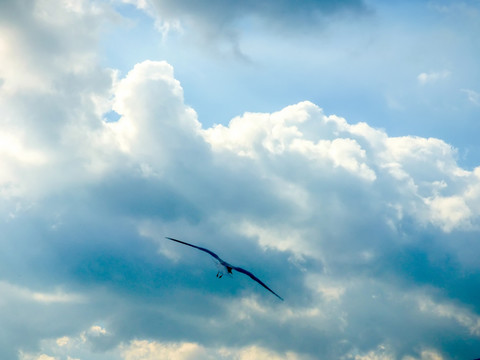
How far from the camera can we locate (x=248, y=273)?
271 feet

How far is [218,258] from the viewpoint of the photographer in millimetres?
Answer: 84500

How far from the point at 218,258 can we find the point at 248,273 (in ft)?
25.5
